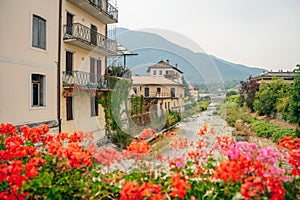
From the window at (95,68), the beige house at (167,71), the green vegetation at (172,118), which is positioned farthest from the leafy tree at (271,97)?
the beige house at (167,71)

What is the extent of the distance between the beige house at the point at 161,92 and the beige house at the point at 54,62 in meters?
1.68

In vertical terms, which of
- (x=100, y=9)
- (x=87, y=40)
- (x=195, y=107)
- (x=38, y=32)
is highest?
(x=100, y=9)

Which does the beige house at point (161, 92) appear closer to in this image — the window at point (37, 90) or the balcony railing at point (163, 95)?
the balcony railing at point (163, 95)

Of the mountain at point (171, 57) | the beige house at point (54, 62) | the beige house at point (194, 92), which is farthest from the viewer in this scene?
the beige house at point (54, 62)

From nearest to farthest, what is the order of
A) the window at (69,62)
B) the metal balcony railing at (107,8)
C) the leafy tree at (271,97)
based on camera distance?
the window at (69,62)
the metal balcony railing at (107,8)
the leafy tree at (271,97)

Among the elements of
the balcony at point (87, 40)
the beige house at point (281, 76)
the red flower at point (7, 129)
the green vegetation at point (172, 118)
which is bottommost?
the green vegetation at point (172, 118)

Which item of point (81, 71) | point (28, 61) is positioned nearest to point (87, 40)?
point (81, 71)

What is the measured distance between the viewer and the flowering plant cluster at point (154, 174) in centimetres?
81

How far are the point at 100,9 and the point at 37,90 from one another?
2.82m

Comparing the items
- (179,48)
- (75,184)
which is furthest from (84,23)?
(75,184)

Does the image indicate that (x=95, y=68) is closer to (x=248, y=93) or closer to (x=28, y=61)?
(x=28, y=61)

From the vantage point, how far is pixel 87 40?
18.9 ft

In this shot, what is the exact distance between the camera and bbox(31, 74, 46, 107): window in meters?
4.54

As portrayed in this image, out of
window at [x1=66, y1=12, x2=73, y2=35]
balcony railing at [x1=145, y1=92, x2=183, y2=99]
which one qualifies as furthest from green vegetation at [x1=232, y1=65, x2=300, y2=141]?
window at [x1=66, y1=12, x2=73, y2=35]
